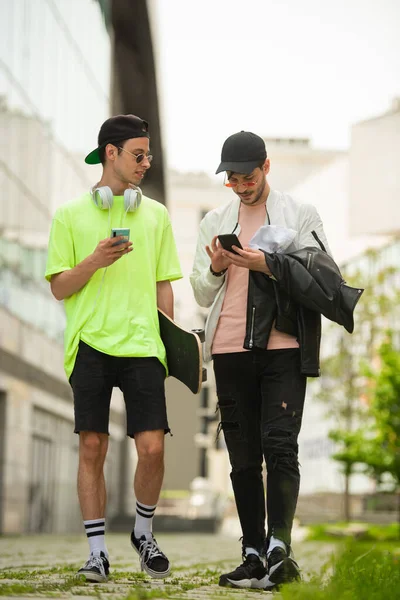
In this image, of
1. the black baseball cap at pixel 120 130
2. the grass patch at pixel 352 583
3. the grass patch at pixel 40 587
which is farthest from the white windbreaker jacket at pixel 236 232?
the grass patch at pixel 40 587

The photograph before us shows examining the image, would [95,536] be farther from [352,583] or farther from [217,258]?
[217,258]

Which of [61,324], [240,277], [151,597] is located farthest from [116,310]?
[61,324]

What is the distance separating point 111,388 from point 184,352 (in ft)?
1.21

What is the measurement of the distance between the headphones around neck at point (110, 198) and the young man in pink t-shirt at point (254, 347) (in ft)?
1.29

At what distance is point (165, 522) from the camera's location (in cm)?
3209

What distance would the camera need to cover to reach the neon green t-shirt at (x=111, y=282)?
5.38m

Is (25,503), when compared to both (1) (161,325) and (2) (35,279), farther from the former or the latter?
(1) (161,325)

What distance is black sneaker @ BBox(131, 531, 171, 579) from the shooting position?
526 centimetres

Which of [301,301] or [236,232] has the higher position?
[236,232]

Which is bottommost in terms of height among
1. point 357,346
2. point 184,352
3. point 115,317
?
point 184,352

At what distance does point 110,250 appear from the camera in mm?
5152

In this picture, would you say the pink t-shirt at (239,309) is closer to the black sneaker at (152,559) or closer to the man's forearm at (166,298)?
the man's forearm at (166,298)

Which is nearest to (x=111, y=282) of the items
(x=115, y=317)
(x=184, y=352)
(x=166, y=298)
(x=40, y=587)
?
(x=115, y=317)

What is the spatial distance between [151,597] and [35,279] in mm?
18499
